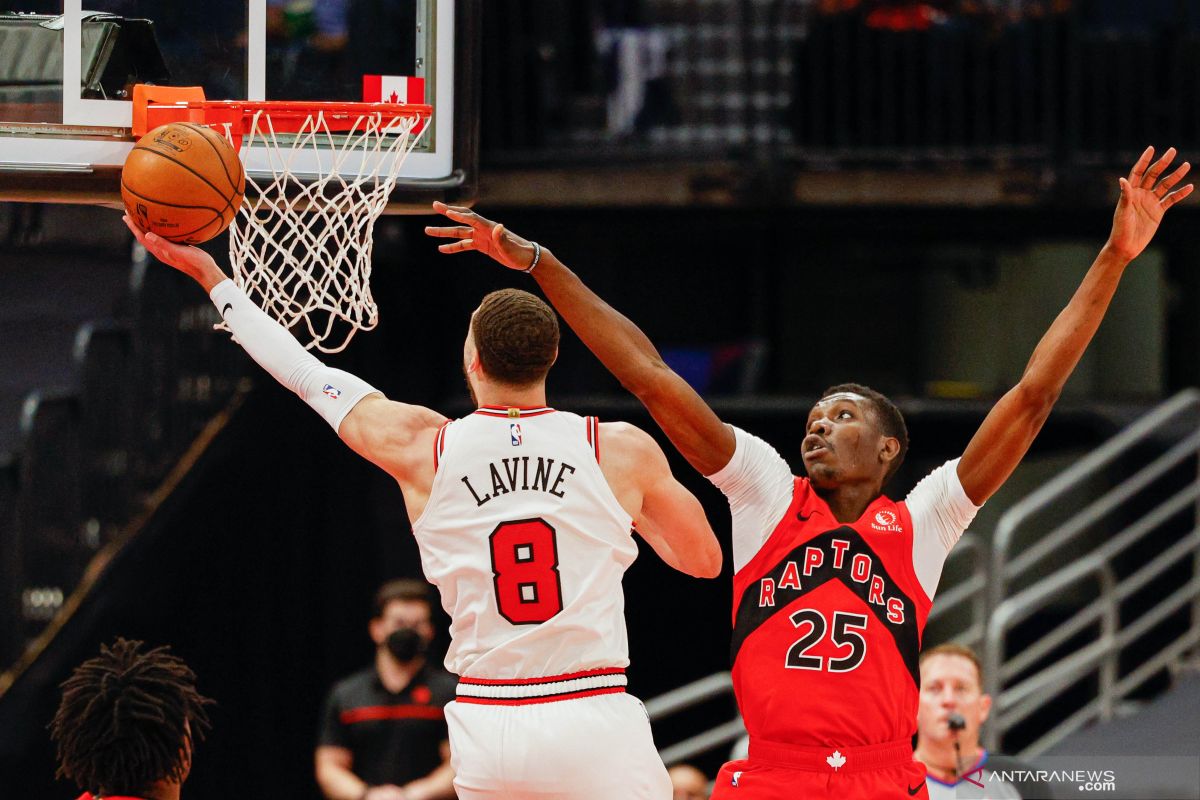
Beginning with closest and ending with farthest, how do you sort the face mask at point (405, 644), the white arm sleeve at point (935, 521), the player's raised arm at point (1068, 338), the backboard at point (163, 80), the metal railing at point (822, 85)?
the player's raised arm at point (1068, 338) < the white arm sleeve at point (935, 521) < the backboard at point (163, 80) < the face mask at point (405, 644) < the metal railing at point (822, 85)

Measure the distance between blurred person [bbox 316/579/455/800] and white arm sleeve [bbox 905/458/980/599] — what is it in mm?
3939

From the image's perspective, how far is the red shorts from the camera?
4.68m

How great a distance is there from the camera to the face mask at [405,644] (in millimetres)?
8469

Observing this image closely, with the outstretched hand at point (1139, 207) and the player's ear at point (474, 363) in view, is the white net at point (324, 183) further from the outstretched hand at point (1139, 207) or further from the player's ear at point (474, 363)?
the outstretched hand at point (1139, 207)

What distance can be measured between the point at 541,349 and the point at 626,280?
926 centimetres

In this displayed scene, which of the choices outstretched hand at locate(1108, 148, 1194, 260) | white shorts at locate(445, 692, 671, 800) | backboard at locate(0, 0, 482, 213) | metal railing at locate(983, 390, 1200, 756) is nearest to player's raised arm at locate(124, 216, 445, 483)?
white shorts at locate(445, 692, 671, 800)

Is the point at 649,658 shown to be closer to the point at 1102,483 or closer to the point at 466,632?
the point at 1102,483

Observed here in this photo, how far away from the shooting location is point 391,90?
6.03 metres

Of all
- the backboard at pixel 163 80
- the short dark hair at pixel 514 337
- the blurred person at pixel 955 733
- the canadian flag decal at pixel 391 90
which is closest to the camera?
the short dark hair at pixel 514 337

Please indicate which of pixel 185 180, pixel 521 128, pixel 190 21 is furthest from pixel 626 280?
pixel 185 180

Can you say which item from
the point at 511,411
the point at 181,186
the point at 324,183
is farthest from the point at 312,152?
the point at 511,411

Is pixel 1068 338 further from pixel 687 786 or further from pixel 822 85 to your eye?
pixel 822 85

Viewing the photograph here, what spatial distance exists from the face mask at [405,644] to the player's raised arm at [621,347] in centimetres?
383

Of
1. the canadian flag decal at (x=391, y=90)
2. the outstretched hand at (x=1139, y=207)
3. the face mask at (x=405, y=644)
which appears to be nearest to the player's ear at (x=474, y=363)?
the canadian flag decal at (x=391, y=90)
